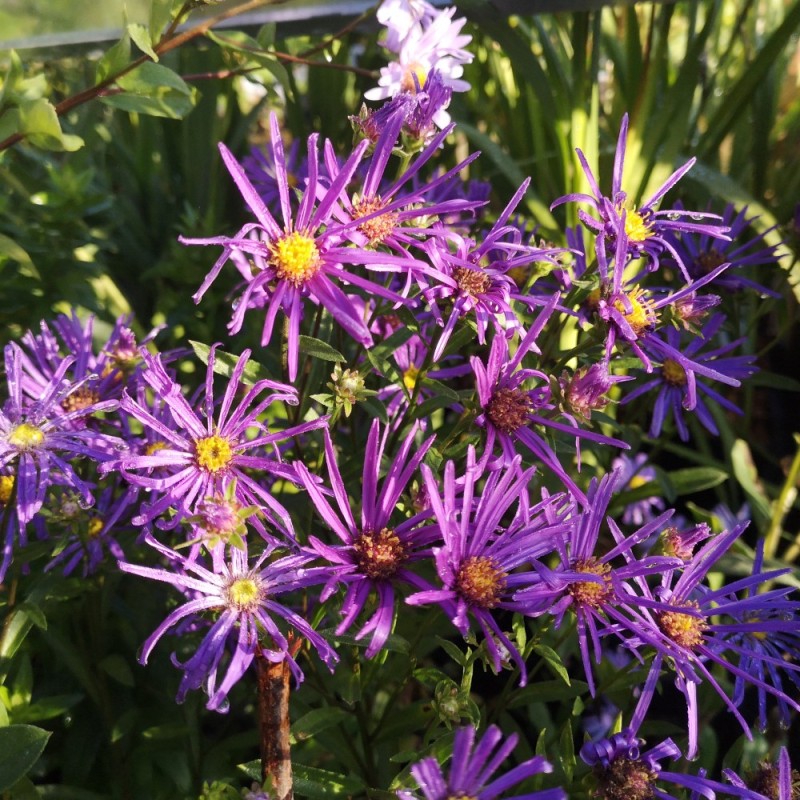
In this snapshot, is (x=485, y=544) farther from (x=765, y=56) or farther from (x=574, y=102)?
(x=765, y=56)

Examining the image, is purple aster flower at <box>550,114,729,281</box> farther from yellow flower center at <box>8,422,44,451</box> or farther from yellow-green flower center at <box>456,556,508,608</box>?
yellow flower center at <box>8,422,44,451</box>

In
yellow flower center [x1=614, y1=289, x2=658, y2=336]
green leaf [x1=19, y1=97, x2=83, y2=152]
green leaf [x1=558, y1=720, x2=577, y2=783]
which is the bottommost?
green leaf [x1=558, y1=720, x2=577, y2=783]

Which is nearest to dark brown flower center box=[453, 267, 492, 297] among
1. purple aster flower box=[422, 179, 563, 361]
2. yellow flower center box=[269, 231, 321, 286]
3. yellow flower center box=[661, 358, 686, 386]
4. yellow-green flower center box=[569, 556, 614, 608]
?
purple aster flower box=[422, 179, 563, 361]

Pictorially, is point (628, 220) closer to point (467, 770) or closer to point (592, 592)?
point (592, 592)

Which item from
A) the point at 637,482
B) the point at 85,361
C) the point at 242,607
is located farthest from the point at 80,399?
the point at 637,482

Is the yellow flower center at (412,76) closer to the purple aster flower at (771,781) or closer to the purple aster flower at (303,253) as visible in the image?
the purple aster flower at (303,253)

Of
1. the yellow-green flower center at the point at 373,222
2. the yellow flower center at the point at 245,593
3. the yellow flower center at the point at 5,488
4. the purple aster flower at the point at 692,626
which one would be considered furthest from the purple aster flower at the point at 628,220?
the yellow flower center at the point at 5,488
